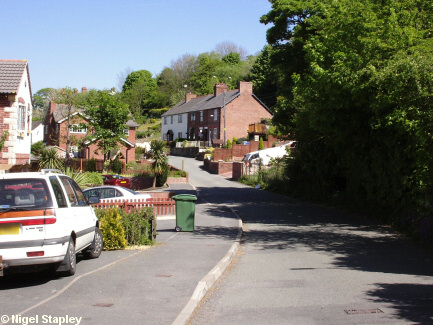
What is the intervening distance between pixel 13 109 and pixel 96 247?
11.9 m

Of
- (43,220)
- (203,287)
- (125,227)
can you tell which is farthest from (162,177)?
(203,287)

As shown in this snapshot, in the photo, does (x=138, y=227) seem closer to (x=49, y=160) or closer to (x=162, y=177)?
(x=49, y=160)

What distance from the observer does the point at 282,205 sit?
89.4 ft

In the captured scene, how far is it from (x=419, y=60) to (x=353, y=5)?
4.83m

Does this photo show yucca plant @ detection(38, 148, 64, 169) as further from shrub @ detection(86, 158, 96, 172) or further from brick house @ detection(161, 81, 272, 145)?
brick house @ detection(161, 81, 272, 145)

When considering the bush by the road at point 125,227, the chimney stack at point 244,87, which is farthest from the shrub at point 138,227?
the chimney stack at point 244,87

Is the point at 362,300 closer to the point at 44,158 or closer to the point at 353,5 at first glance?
the point at 353,5

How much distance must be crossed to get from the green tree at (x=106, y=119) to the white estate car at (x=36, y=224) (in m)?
30.2

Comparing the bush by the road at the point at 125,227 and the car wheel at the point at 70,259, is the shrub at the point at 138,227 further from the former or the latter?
the car wheel at the point at 70,259

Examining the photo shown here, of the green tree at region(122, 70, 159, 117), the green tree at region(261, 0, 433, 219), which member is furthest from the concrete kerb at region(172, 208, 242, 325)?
the green tree at region(122, 70, 159, 117)

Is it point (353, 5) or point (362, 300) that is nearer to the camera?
point (362, 300)

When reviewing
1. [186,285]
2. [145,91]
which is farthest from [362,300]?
[145,91]

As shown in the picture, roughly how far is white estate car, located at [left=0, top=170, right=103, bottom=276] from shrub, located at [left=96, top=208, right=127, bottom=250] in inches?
112

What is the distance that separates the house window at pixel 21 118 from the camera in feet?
70.0
